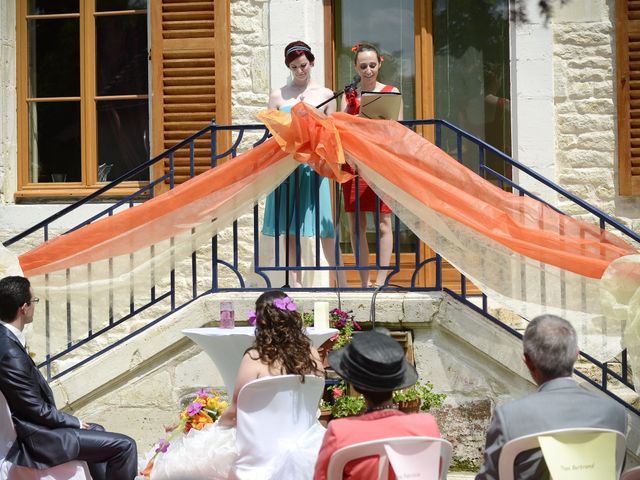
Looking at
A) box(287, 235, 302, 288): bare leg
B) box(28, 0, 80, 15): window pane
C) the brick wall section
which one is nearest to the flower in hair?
box(287, 235, 302, 288): bare leg

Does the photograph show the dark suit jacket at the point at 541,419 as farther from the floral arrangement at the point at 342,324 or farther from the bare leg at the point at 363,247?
the bare leg at the point at 363,247

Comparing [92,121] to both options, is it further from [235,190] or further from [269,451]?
[269,451]

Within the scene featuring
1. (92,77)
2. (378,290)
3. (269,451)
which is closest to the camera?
(269,451)

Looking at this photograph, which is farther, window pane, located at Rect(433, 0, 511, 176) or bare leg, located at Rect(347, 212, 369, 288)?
window pane, located at Rect(433, 0, 511, 176)

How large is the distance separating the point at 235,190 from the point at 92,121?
2.63 meters

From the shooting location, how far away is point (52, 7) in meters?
8.15

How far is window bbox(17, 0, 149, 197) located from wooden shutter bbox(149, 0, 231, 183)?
31 centimetres

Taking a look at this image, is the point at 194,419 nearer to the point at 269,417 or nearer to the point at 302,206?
the point at 269,417

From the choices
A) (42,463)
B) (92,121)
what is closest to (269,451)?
(42,463)

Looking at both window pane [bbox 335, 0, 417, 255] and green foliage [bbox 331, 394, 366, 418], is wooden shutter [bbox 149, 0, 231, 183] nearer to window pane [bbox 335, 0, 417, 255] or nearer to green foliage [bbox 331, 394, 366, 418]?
window pane [bbox 335, 0, 417, 255]

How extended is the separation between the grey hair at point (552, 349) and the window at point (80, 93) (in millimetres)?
5059

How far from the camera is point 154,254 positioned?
19.1ft

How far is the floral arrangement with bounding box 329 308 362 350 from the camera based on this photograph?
5.66 meters

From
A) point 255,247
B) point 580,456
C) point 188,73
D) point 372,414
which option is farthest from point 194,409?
point 188,73
